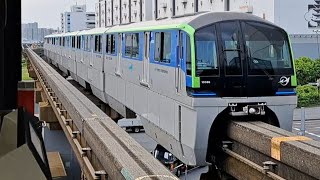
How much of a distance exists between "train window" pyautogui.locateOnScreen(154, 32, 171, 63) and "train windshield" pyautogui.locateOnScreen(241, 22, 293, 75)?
145 cm

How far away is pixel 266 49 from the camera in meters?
9.13

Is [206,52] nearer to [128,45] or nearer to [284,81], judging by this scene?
[284,81]

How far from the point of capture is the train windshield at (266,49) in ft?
29.6

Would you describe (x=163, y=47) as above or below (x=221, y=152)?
above

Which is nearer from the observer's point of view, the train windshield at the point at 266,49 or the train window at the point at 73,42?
the train windshield at the point at 266,49

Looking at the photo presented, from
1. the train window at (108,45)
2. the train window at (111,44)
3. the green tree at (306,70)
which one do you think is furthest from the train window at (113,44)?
the green tree at (306,70)

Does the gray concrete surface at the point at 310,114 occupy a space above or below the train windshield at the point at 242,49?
below

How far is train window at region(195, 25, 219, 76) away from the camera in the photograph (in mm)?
8602

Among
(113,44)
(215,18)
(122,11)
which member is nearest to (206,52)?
(215,18)

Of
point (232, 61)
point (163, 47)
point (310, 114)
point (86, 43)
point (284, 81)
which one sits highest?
point (86, 43)

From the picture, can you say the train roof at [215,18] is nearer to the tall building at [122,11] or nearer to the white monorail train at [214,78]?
the white monorail train at [214,78]

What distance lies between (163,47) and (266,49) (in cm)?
200

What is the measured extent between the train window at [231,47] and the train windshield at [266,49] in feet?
0.53

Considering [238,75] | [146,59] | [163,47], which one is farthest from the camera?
[146,59]
